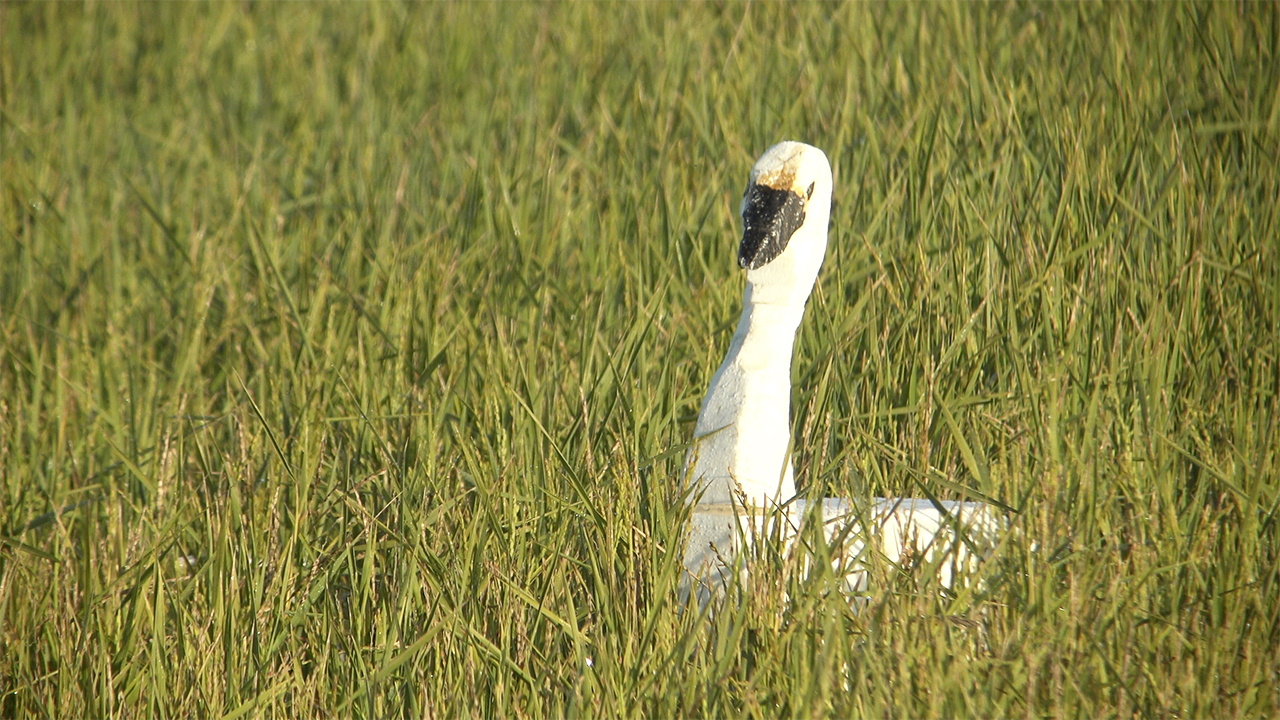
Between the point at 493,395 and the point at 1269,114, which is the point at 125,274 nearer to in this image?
the point at 493,395

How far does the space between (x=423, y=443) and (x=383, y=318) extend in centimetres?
68

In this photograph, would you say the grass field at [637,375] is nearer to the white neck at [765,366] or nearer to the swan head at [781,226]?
the white neck at [765,366]

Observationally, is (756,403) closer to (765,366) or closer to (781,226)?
(765,366)

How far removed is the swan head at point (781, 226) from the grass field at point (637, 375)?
0.31 m

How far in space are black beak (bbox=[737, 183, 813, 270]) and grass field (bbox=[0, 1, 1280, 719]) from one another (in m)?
0.38

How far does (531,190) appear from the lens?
11.9 ft

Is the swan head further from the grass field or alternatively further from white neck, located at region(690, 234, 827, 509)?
the grass field

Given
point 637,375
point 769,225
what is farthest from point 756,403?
point 637,375

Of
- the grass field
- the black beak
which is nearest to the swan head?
the black beak

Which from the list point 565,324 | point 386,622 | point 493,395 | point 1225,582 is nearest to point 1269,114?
point 1225,582

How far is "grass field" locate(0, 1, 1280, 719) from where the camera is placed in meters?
1.95

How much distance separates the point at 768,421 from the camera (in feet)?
7.20

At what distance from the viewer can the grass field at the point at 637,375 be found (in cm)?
195

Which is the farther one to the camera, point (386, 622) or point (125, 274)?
point (125, 274)
